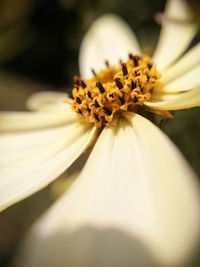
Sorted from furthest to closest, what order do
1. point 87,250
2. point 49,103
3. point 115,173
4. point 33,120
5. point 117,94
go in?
1. point 49,103
2. point 33,120
3. point 117,94
4. point 115,173
5. point 87,250

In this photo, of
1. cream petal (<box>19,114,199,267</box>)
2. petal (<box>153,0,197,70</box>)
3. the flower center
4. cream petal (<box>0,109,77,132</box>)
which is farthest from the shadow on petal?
petal (<box>153,0,197,70</box>)

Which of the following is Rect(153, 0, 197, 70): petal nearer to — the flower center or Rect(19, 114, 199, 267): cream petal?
the flower center

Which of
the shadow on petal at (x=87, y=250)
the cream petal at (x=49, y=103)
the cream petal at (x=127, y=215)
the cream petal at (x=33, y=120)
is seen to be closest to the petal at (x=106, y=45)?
the cream petal at (x=49, y=103)

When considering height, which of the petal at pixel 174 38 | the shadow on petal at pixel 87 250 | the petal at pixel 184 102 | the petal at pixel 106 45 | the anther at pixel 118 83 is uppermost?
the petal at pixel 106 45

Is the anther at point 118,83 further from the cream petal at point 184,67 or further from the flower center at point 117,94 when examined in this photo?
the cream petal at point 184,67

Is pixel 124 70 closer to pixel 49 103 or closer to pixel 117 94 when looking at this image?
pixel 117 94

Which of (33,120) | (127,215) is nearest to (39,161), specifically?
(33,120)
